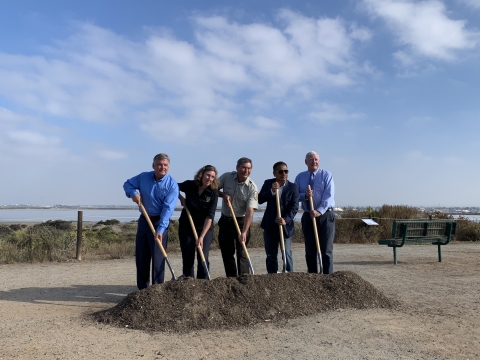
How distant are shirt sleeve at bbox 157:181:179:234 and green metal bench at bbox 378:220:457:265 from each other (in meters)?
5.48

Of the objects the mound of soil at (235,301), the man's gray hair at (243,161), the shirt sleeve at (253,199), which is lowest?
the mound of soil at (235,301)

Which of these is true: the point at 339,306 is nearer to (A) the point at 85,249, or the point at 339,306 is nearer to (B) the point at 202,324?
(B) the point at 202,324

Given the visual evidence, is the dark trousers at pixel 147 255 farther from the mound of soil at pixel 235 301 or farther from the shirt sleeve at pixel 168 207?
the mound of soil at pixel 235 301

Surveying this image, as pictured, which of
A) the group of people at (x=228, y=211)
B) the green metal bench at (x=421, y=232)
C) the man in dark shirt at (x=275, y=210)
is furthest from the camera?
the green metal bench at (x=421, y=232)

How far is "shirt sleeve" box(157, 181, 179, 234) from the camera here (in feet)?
17.9

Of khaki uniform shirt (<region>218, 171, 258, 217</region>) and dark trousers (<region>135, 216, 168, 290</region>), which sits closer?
dark trousers (<region>135, 216, 168, 290</region>)

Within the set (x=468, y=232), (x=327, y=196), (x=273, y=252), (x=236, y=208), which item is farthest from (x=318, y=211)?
(x=468, y=232)

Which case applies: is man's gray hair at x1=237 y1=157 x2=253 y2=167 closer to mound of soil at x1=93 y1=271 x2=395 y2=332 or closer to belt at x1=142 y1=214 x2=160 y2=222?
belt at x1=142 y1=214 x2=160 y2=222

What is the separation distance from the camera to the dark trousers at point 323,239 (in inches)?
243

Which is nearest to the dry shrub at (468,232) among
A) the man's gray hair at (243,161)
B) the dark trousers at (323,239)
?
the dark trousers at (323,239)

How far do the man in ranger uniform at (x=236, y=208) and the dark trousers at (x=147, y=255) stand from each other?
80 cm

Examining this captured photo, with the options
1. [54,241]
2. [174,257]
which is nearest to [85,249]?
[54,241]

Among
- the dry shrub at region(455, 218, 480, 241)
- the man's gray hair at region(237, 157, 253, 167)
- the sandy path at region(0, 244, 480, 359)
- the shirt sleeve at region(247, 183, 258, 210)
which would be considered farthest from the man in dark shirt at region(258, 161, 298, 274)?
the dry shrub at region(455, 218, 480, 241)

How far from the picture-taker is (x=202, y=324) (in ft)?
14.6
